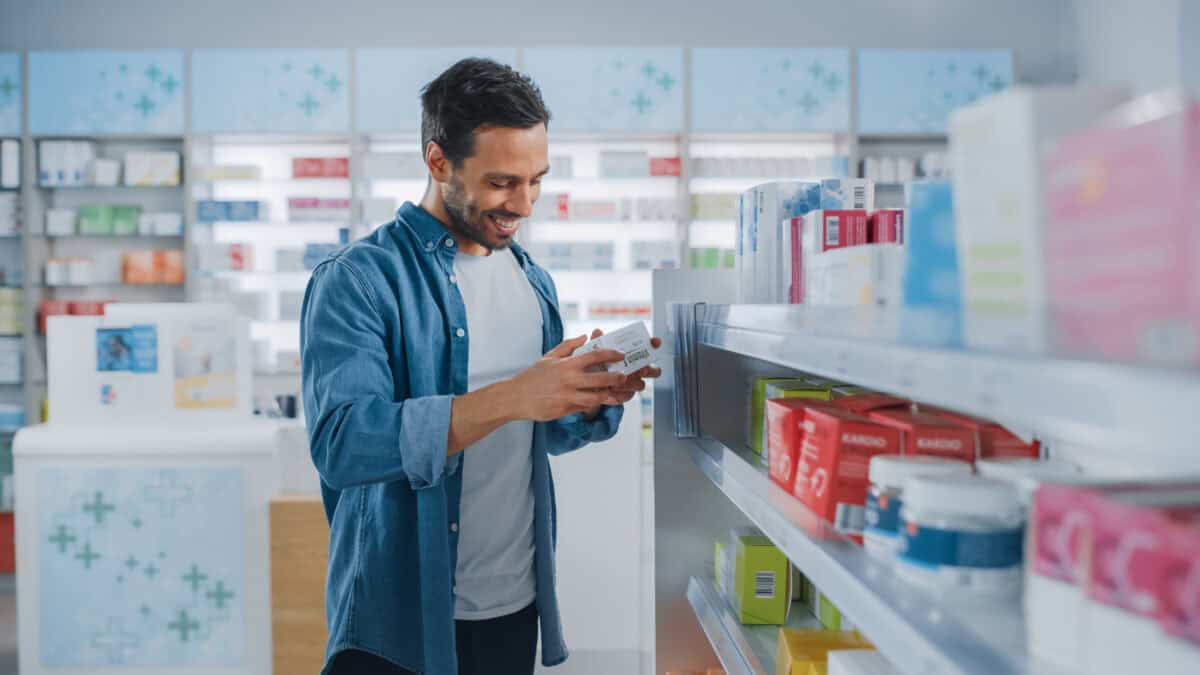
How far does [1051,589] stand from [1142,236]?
→ 32cm

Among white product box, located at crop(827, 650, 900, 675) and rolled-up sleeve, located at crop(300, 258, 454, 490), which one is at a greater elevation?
rolled-up sleeve, located at crop(300, 258, 454, 490)

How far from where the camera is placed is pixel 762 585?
1953 millimetres

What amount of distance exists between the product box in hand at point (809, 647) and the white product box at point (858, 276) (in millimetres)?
615

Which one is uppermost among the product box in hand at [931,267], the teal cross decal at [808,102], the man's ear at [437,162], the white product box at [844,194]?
the teal cross decal at [808,102]

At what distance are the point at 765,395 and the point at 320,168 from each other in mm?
4701

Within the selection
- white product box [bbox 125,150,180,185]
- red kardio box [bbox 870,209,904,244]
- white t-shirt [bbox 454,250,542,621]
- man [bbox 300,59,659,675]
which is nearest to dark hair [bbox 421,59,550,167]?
man [bbox 300,59,659,675]

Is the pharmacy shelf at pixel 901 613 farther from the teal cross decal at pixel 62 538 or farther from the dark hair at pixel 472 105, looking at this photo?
the teal cross decal at pixel 62 538

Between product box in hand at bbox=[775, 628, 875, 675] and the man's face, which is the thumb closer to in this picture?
the man's face

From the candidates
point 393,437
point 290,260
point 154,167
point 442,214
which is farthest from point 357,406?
point 154,167

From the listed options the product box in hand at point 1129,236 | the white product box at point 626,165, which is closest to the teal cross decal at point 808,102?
the white product box at point 626,165

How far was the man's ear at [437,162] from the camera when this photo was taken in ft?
5.74

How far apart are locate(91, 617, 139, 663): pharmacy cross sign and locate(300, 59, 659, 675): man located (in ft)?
6.78

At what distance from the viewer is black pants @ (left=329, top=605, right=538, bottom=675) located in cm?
173

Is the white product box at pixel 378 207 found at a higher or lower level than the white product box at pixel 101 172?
lower
